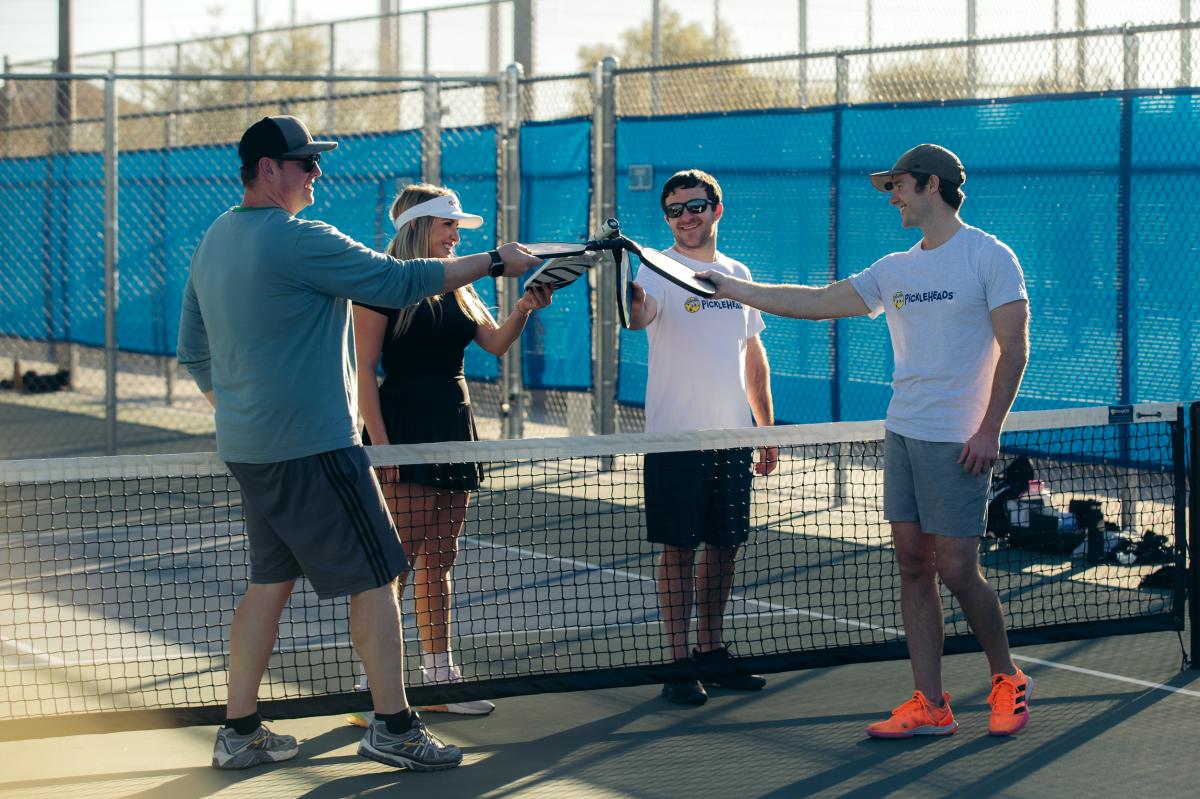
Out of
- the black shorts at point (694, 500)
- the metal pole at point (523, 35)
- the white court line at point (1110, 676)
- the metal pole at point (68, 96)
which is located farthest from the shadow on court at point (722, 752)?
the metal pole at point (68, 96)

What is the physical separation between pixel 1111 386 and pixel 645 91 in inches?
657

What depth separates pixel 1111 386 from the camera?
29.0 feet

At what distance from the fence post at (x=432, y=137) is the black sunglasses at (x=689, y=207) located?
6.38m

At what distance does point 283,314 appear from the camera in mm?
4832

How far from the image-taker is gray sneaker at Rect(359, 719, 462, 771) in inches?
200

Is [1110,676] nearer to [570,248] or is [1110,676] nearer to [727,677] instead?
[727,677]

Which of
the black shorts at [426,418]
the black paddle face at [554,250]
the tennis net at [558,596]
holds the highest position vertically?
the black paddle face at [554,250]

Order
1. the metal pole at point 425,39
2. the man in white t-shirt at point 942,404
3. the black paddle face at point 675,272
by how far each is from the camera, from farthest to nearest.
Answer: the metal pole at point 425,39
the black paddle face at point 675,272
the man in white t-shirt at point 942,404

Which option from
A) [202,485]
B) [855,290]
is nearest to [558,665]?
[855,290]

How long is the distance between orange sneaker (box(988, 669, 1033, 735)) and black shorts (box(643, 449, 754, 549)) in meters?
1.12

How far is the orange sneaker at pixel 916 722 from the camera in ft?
17.7

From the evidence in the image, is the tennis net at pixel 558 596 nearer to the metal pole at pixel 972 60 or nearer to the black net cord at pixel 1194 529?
the black net cord at pixel 1194 529

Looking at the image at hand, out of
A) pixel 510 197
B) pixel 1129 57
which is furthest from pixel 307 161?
pixel 510 197

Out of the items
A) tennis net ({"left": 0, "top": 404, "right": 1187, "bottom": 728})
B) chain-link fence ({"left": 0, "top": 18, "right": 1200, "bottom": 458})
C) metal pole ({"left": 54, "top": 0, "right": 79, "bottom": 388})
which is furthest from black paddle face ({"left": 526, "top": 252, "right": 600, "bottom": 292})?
metal pole ({"left": 54, "top": 0, "right": 79, "bottom": 388})
